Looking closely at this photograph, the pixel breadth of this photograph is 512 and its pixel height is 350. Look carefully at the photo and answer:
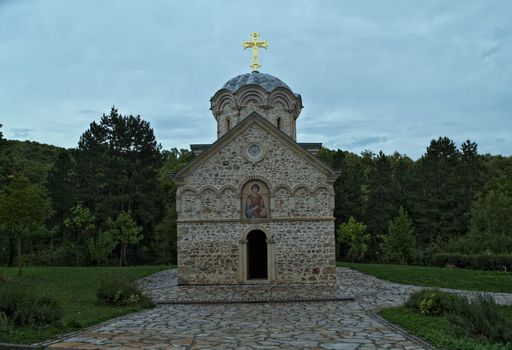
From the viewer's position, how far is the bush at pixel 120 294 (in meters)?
12.4

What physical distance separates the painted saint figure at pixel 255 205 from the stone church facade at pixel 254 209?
0.04m

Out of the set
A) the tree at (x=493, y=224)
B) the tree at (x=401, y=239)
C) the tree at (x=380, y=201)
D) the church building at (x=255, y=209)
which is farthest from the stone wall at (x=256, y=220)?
the tree at (x=380, y=201)

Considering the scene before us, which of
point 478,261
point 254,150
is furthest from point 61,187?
point 478,261

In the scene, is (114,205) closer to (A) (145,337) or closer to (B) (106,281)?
(B) (106,281)

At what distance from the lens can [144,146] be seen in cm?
3659

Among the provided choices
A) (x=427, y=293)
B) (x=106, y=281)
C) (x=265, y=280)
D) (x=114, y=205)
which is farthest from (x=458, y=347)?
(x=114, y=205)

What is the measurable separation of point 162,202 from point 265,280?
20.1 metres

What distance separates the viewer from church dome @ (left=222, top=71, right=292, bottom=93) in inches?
870

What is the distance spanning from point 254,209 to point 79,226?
20036 millimetres

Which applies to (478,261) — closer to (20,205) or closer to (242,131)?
(242,131)

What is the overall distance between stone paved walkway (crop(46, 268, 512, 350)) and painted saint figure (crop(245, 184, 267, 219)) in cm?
282

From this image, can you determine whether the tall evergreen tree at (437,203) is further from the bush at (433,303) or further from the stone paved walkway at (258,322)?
the bush at (433,303)

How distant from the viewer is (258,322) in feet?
33.0

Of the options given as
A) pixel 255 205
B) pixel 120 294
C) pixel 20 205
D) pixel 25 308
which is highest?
pixel 20 205
